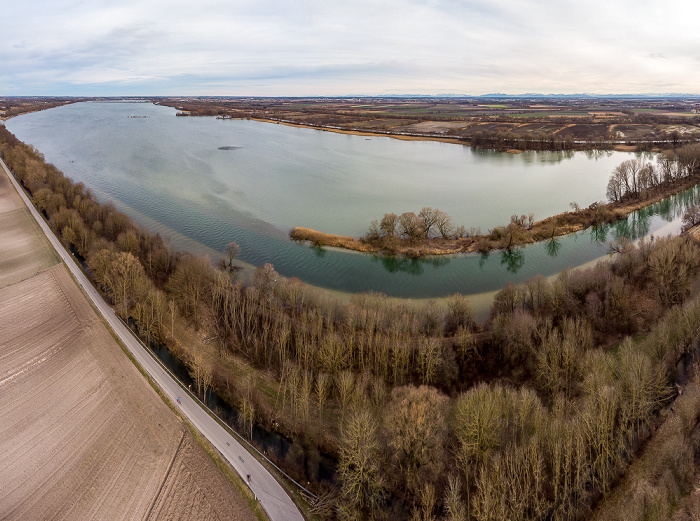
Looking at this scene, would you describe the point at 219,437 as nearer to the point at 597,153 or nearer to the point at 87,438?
the point at 87,438

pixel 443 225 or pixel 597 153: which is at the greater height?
pixel 597 153

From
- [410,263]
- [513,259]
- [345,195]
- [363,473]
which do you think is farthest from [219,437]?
[345,195]

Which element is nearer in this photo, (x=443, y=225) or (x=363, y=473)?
(x=363, y=473)

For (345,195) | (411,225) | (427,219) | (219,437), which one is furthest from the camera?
(345,195)

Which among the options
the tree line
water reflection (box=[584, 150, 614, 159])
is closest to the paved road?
the tree line

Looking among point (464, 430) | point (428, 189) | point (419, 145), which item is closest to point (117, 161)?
point (428, 189)

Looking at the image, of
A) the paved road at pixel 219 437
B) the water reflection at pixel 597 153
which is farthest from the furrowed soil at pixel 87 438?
the water reflection at pixel 597 153
